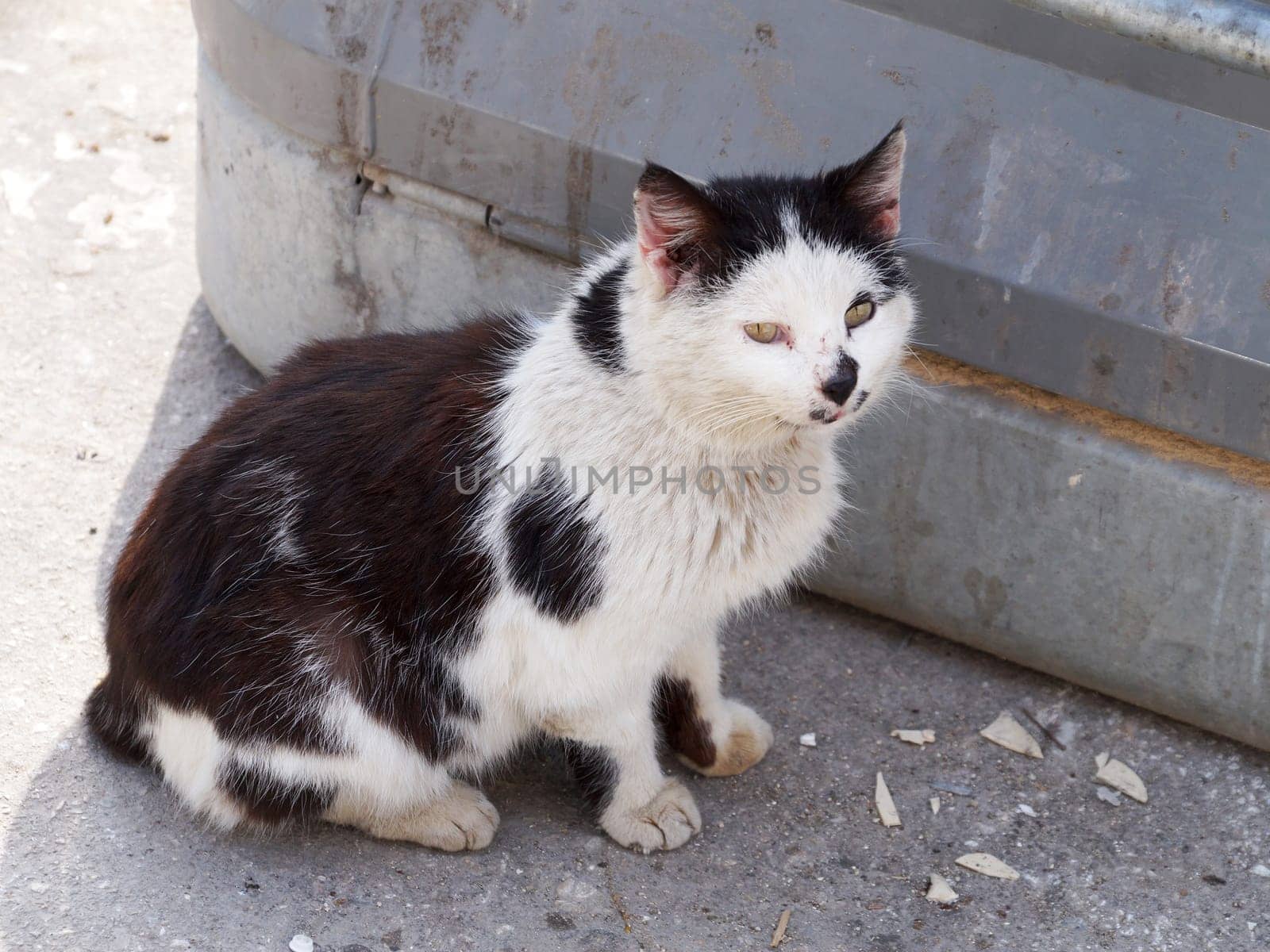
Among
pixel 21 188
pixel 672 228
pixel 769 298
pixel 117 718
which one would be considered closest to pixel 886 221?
pixel 769 298

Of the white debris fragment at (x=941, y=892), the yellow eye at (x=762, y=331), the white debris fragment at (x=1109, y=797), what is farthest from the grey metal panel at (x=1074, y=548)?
the yellow eye at (x=762, y=331)

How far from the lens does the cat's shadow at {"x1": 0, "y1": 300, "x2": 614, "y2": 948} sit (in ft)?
8.23

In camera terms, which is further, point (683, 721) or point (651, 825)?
point (683, 721)

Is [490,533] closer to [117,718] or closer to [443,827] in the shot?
[443,827]

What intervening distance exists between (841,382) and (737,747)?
114 centimetres

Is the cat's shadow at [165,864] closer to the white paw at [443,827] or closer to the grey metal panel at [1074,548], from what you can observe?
the white paw at [443,827]

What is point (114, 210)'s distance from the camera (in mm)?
4410

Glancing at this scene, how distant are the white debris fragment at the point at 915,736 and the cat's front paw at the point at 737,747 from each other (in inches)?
Result: 13.3

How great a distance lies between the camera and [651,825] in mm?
2785

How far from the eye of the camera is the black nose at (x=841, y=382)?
2.16 m

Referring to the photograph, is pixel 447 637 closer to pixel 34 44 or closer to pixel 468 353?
pixel 468 353

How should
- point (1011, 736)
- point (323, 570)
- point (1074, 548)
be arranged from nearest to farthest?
1. point (323, 570)
2. point (1074, 548)
3. point (1011, 736)

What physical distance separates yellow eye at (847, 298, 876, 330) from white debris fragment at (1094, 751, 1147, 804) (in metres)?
1.38

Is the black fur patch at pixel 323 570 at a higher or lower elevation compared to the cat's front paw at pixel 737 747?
higher
